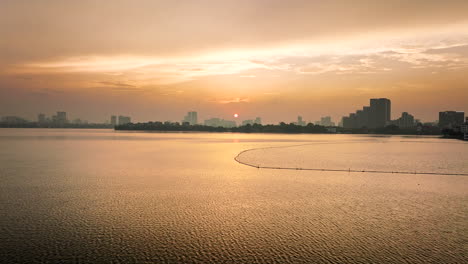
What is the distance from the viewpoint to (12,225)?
734 inches

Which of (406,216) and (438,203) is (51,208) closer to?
(406,216)

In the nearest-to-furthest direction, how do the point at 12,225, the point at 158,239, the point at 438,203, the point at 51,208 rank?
the point at 158,239 < the point at 12,225 < the point at 51,208 < the point at 438,203

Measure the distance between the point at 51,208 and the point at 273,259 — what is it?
52.3 ft

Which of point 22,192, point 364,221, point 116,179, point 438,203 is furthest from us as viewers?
point 116,179

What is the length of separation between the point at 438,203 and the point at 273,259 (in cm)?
1725

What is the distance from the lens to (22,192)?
2766 cm

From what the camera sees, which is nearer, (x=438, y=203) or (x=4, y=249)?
(x=4, y=249)

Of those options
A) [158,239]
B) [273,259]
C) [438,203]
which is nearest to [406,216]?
[438,203]

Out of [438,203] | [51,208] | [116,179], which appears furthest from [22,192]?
[438,203]

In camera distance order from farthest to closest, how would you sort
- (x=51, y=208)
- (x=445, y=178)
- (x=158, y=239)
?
(x=445, y=178) < (x=51, y=208) < (x=158, y=239)

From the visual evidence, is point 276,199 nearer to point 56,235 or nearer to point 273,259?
point 273,259

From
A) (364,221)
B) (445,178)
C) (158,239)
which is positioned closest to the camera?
(158,239)

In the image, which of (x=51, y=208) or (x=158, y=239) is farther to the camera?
(x=51, y=208)

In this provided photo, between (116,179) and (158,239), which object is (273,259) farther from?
(116,179)
